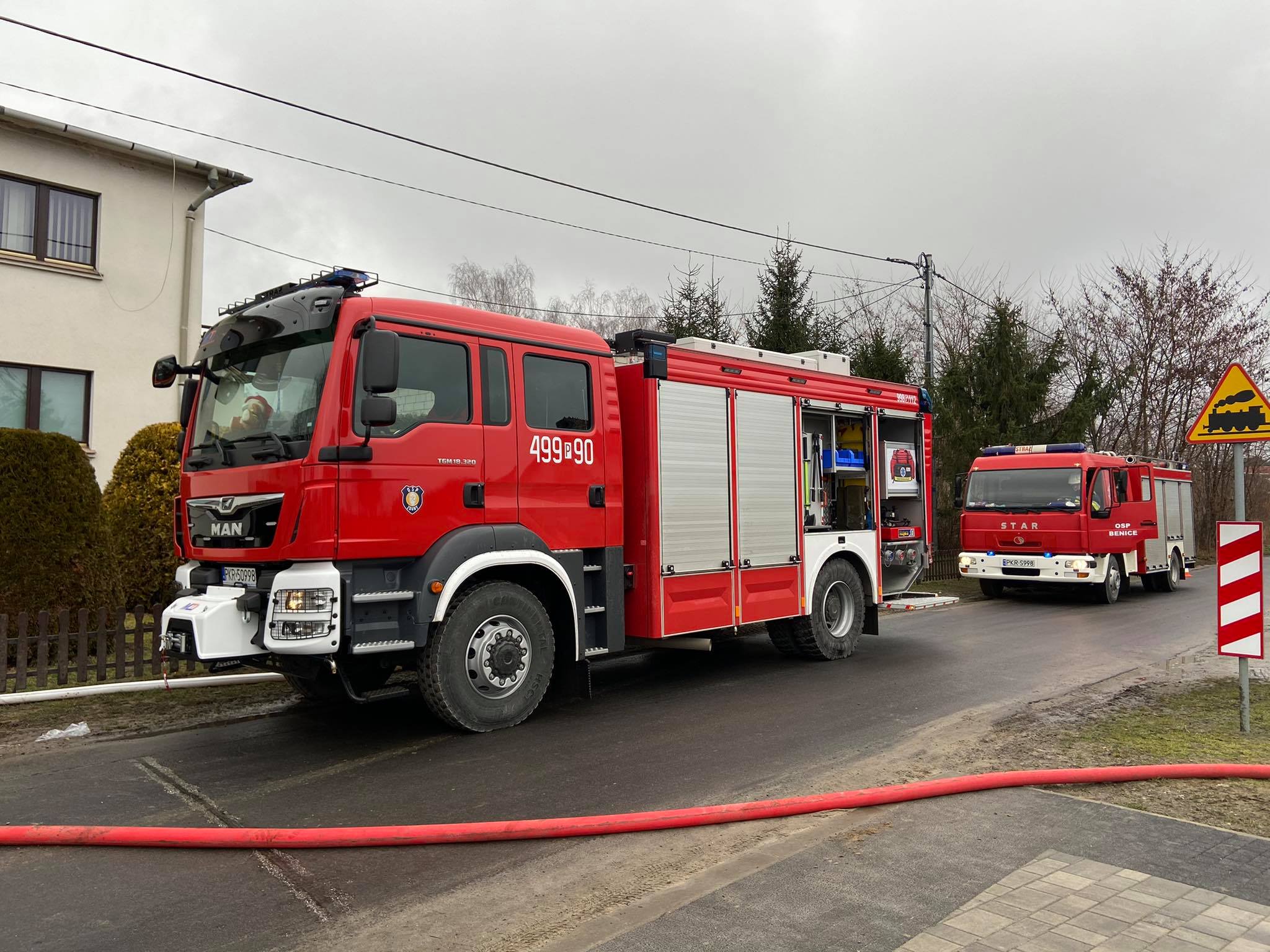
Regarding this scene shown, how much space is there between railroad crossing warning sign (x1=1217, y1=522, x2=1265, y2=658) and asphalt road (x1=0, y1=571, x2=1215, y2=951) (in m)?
1.86

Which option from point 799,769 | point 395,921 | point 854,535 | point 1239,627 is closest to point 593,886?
point 395,921

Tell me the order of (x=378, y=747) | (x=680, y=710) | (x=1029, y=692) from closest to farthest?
(x=378, y=747) → (x=680, y=710) → (x=1029, y=692)

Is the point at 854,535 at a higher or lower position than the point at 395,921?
higher

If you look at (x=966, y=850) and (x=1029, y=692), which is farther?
(x=1029, y=692)

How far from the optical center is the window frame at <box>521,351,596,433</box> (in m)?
6.73

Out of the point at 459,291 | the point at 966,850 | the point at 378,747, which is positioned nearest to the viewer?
the point at 966,850

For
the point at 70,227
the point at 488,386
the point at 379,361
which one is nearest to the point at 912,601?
the point at 488,386

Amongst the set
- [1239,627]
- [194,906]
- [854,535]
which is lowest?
[194,906]

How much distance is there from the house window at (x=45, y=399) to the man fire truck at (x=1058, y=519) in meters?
15.5

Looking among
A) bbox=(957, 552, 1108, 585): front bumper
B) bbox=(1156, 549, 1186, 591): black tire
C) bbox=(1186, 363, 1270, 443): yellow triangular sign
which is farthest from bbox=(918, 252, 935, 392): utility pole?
bbox=(1186, 363, 1270, 443): yellow triangular sign

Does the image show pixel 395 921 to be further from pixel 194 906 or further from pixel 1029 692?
pixel 1029 692

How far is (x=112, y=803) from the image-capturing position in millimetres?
4980

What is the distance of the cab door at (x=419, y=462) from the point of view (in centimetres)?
574

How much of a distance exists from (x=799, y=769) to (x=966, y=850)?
4.77ft
